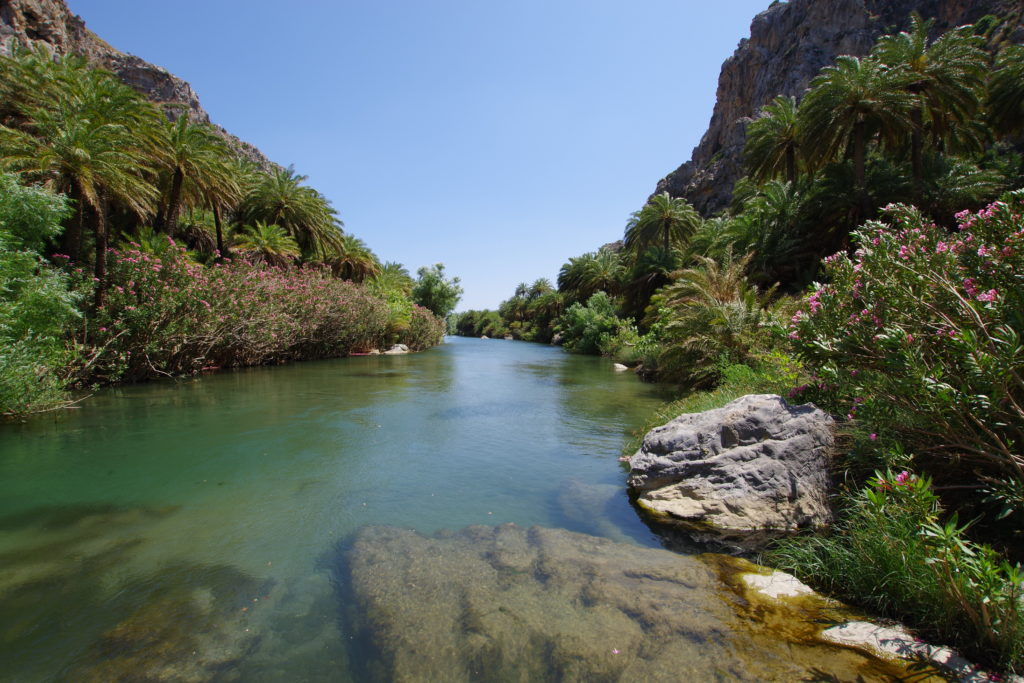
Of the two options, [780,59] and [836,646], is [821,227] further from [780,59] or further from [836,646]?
[780,59]

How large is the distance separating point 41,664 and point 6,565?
2239 millimetres

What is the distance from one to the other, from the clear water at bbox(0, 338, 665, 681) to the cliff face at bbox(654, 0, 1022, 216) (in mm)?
67730

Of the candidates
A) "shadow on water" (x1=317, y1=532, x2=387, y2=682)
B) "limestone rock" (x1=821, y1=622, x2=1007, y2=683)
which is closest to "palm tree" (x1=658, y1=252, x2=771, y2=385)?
"limestone rock" (x1=821, y1=622, x2=1007, y2=683)

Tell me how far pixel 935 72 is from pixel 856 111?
3508 millimetres

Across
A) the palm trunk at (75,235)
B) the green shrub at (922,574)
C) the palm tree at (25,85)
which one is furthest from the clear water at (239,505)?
the palm tree at (25,85)

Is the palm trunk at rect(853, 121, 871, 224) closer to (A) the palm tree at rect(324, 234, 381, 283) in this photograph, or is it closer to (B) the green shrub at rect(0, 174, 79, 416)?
(B) the green shrub at rect(0, 174, 79, 416)

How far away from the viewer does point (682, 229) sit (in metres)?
41.5

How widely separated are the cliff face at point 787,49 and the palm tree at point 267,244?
58.2 m

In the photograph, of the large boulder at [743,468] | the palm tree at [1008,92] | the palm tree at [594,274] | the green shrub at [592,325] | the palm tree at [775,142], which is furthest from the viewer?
the palm tree at [594,274]

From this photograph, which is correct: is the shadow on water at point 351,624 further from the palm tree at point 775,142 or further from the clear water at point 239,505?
the palm tree at point 775,142

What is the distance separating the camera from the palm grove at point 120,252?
436 inches

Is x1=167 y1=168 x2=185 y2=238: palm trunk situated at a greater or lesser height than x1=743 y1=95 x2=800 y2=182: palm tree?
lesser

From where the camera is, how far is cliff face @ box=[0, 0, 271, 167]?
116 ft

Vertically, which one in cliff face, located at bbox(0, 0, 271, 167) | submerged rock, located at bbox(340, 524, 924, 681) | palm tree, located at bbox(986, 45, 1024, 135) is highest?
cliff face, located at bbox(0, 0, 271, 167)
